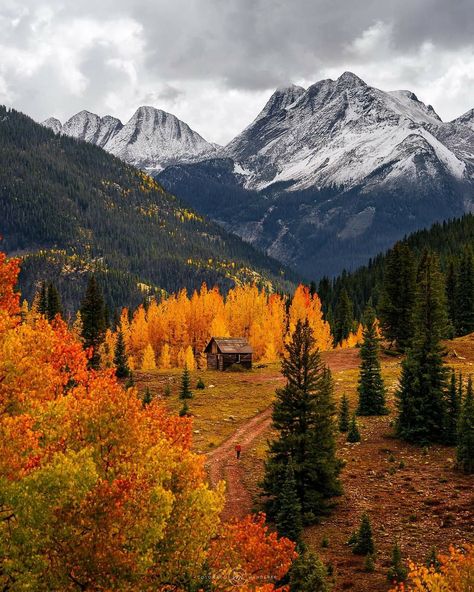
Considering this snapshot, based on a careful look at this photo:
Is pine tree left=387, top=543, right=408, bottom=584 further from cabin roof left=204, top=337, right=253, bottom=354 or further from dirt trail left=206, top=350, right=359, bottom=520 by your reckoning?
cabin roof left=204, top=337, right=253, bottom=354

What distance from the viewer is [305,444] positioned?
113 feet

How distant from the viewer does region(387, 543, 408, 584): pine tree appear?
24.4 m

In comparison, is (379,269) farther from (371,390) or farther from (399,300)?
(371,390)

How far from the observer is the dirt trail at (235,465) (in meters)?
34.1

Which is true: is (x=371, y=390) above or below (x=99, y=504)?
below

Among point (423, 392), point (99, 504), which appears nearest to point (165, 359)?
point (423, 392)

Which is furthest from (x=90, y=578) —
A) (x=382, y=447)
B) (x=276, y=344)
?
(x=276, y=344)

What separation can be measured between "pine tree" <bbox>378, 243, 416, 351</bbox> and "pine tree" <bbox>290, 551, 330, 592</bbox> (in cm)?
5454

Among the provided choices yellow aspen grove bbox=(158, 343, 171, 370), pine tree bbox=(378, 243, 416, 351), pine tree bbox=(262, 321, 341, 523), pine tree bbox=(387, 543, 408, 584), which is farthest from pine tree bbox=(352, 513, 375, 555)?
yellow aspen grove bbox=(158, 343, 171, 370)

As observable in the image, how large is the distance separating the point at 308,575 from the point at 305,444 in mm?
11979

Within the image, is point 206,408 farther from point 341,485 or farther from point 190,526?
point 190,526

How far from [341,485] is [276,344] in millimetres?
72021

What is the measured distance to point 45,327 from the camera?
28.2m

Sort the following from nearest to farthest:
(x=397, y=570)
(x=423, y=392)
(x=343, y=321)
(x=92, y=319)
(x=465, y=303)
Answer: (x=397, y=570), (x=423, y=392), (x=92, y=319), (x=465, y=303), (x=343, y=321)
